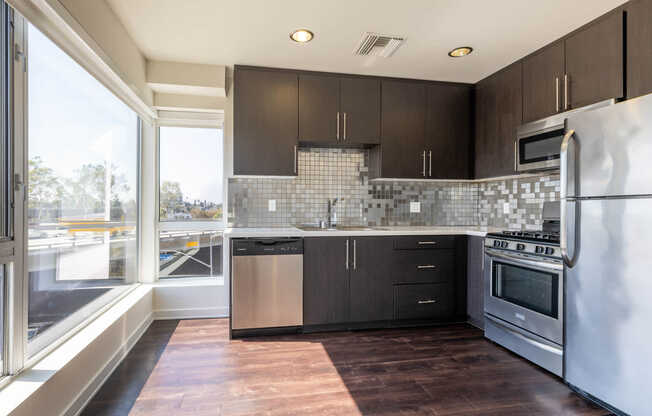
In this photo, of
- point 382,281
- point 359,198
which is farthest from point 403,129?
point 382,281

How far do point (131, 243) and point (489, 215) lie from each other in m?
3.52

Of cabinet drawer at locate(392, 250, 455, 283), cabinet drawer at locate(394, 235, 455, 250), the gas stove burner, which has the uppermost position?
the gas stove burner

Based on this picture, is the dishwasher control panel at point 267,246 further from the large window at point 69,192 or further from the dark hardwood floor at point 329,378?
the large window at point 69,192

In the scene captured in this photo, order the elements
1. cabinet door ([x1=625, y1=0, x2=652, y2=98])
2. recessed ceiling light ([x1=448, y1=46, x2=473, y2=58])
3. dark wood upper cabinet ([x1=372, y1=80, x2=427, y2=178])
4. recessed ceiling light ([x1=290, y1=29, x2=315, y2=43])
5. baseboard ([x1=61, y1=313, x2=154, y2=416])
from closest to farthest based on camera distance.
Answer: baseboard ([x1=61, y1=313, x2=154, y2=416])
cabinet door ([x1=625, y1=0, x2=652, y2=98])
recessed ceiling light ([x1=290, y1=29, x2=315, y2=43])
recessed ceiling light ([x1=448, y1=46, x2=473, y2=58])
dark wood upper cabinet ([x1=372, y1=80, x2=427, y2=178])

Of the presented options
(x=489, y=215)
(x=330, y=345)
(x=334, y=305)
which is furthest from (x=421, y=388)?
Result: (x=489, y=215)

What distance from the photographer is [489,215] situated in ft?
12.3

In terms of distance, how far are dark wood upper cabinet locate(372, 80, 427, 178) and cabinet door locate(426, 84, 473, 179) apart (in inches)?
3.4

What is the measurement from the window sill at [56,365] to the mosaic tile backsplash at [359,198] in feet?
4.49

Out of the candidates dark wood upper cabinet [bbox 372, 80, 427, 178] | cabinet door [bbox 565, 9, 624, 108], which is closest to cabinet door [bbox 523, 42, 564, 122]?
cabinet door [bbox 565, 9, 624, 108]

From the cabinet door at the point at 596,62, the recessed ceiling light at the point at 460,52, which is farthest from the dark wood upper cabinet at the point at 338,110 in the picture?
the cabinet door at the point at 596,62

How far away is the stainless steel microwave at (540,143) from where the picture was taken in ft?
8.55

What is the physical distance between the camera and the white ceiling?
7.27ft

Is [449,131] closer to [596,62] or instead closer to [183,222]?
[596,62]

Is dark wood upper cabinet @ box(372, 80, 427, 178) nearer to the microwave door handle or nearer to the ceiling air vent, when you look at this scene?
the ceiling air vent
